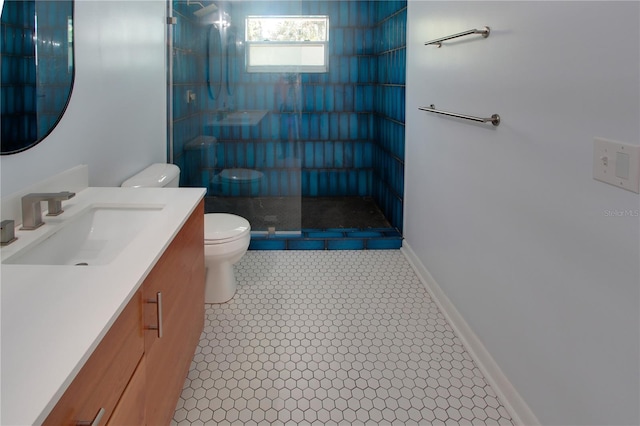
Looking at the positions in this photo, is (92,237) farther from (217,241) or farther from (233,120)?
(233,120)

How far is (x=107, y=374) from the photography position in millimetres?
949

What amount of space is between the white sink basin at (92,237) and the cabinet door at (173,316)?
0.58 ft

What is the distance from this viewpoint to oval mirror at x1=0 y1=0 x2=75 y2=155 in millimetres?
1493

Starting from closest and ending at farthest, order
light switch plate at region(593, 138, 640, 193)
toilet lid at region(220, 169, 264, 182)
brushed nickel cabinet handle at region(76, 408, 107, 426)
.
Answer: brushed nickel cabinet handle at region(76, 408, 107, 426)
light switch plate at region(593, 138, 640, 193)
toilet lid at region(220, 169, 264, 182)

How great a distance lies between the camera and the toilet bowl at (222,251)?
254cm

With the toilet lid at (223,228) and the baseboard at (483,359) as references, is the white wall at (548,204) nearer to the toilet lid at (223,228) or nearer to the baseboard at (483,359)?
the baseboard at (483,359)

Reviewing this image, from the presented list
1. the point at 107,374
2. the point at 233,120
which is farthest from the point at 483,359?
the point at 233,120

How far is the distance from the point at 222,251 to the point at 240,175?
4.13 feet

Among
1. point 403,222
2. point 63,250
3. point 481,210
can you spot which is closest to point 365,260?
point 403,222

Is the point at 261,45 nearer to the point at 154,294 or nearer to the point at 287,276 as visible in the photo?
the point at 287,276

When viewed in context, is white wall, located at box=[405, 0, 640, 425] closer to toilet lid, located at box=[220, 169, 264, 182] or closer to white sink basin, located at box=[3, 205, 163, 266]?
white sink basin, located at box=[3, 205, 163, 266]

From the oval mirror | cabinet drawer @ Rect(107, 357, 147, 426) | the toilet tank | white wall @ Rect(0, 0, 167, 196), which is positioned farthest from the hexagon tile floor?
the oval mirror

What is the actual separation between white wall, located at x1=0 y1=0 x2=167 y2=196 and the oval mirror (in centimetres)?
6

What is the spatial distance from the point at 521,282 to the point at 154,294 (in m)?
1.26
